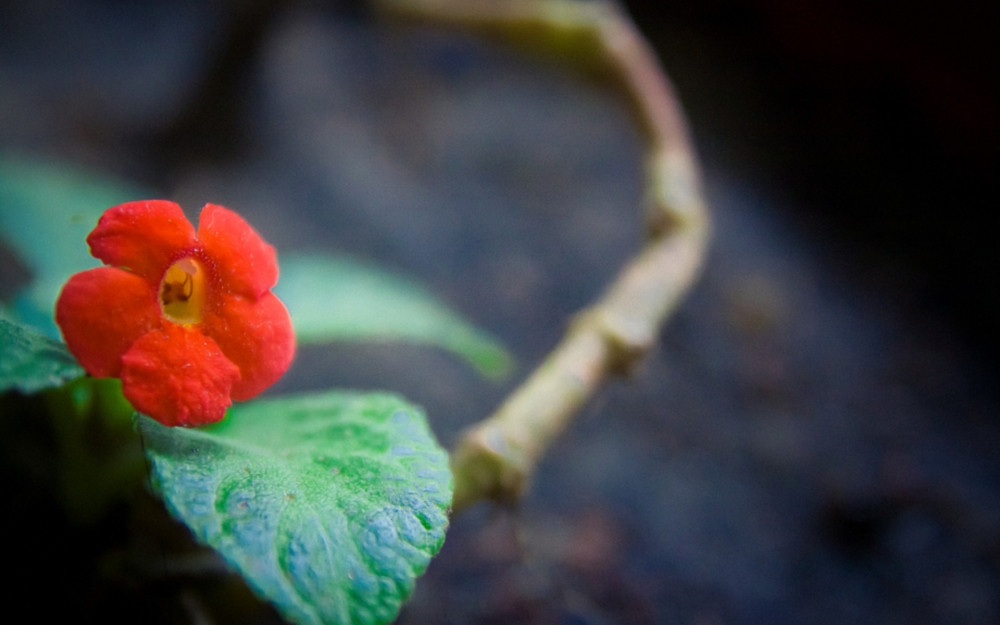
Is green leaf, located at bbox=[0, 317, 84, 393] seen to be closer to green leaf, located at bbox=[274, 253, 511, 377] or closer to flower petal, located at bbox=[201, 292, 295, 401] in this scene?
flower petal, located at bbox=[201, 292, 295, 401]

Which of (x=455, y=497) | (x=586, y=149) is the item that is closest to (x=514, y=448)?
(x=455, y=497)

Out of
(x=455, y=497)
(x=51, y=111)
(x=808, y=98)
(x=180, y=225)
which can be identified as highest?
(x=808, y=98)

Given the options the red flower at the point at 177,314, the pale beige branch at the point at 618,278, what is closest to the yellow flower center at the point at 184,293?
the red flower at the point at 177,314

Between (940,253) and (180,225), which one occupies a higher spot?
(940,253)

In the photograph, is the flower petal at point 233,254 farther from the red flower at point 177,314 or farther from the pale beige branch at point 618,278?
the pale beige branch at point 618,278

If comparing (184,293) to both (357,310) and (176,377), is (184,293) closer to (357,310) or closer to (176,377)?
(176,377)

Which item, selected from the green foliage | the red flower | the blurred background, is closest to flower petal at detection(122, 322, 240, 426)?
the red flower

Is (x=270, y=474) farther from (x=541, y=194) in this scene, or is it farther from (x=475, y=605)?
(x=541, y=194)

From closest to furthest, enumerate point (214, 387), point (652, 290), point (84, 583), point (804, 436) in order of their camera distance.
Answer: point (214, 387)
point (84, 583)
point (652, 290)
point (804, 436)
